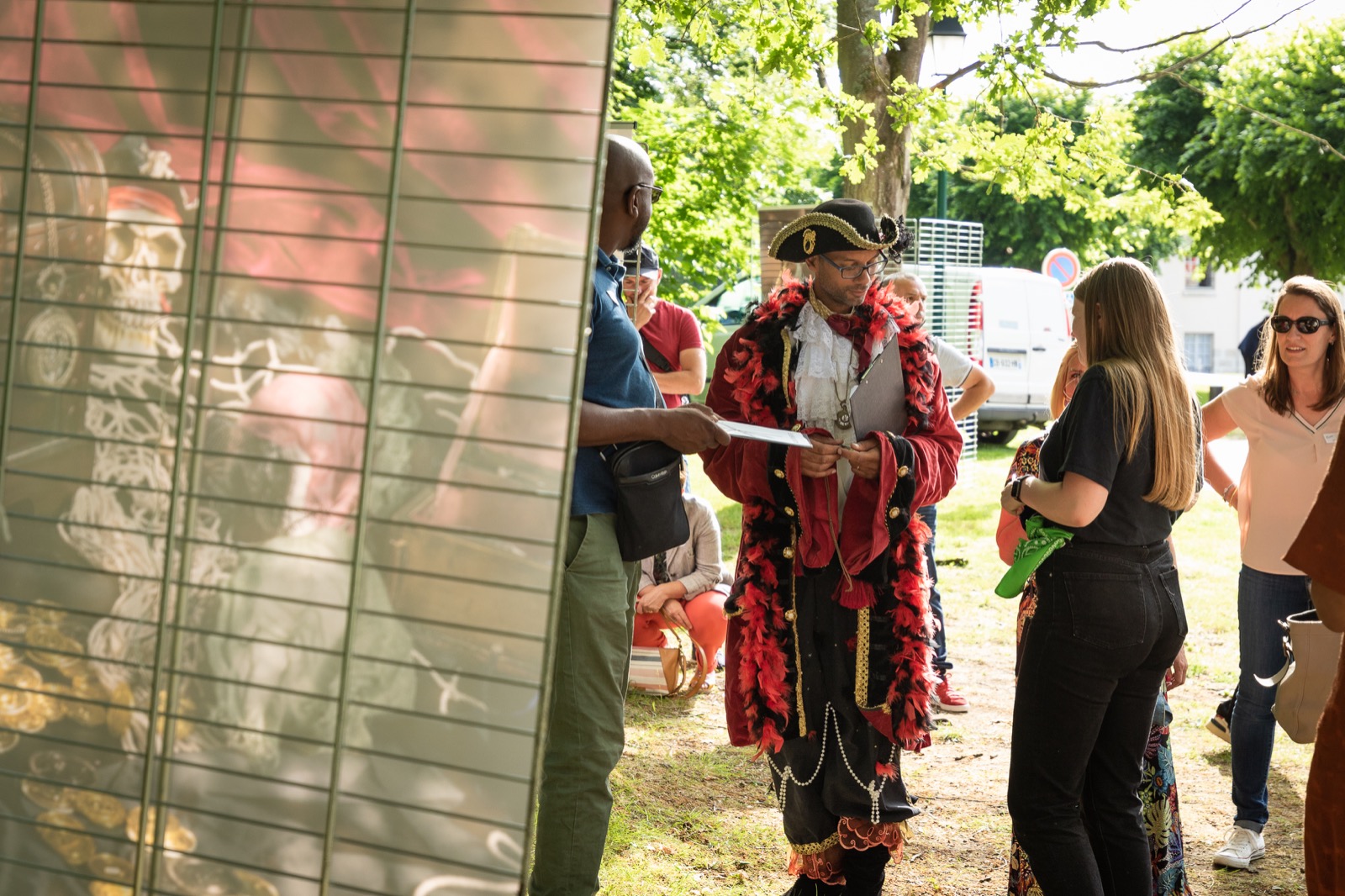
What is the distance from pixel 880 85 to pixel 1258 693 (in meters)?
5.18

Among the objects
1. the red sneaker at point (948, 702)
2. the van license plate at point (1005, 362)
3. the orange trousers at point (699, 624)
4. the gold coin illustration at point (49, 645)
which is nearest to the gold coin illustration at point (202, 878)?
the gold coin illustration at point (49, 645)

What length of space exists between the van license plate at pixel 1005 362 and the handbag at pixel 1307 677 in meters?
14.2

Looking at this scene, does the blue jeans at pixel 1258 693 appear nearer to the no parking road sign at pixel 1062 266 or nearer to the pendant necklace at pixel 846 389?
the pendant necklace at pixel 846 389

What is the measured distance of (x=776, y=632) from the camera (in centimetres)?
337

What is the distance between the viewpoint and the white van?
54.1 feet

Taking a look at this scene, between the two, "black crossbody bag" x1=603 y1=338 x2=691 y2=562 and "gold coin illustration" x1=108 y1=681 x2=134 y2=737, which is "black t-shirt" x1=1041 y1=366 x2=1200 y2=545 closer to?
→ "black crossbody bag" x1=603 y1=338 x2=691 y2=562

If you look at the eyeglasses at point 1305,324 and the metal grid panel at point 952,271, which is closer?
the eyeglasses at point 1305,324

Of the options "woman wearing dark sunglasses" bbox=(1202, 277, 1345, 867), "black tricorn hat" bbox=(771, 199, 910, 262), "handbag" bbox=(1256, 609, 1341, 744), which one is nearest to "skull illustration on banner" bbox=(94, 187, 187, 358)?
"black tricorn hat" bbox=(771, 199, 910, 262)

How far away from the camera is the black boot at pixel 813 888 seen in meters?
3.42

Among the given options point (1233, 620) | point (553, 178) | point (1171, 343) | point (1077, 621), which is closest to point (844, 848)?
point (1077, 621)

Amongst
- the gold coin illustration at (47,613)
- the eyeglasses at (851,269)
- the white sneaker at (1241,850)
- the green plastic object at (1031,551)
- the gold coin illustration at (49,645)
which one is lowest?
the white sneaker at (1241,850)

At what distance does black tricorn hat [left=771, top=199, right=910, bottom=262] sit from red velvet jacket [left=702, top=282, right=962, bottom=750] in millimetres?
153

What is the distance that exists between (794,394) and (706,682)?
9.80 ft

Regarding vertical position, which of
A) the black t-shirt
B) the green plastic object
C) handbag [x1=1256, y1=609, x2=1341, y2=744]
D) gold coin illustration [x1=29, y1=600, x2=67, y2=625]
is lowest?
handbag [x1=1256, y1=609, x2=1341, y2=744]
